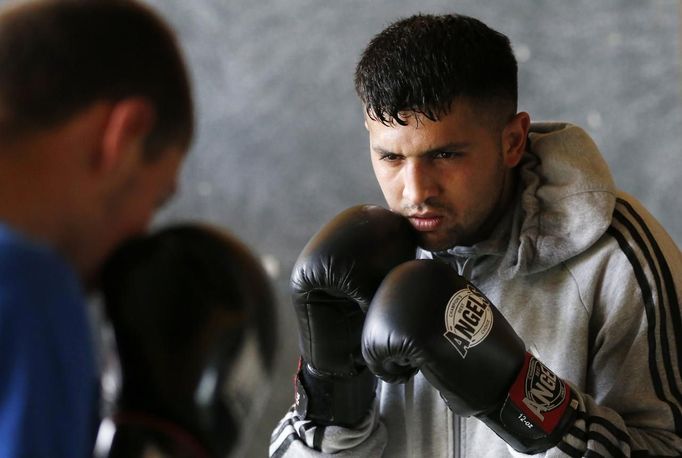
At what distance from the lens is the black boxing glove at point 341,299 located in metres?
1.30

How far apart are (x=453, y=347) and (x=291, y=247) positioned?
1408mm

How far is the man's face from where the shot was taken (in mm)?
1369

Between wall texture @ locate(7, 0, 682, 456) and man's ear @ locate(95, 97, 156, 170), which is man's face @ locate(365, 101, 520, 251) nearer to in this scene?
man's ear @ locate(95, 97, 156, 170)

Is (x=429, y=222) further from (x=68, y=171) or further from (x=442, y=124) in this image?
(x=68, y=171)

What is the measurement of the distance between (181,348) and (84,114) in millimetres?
233

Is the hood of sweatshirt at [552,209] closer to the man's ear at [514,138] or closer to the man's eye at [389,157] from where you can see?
the man's ear at [514,138]

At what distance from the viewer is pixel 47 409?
0.69 m

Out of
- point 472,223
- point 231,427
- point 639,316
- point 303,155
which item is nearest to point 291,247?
point 303,155

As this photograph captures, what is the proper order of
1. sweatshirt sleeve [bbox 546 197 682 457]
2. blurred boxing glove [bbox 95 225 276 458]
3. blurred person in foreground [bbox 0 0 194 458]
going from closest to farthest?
blurred person in foreground [bbox 0 0 194 458]
blurred boxing glove [bbox 95 225 276 458]
sweatshirt sleeve [bbox 546 197 682 457]

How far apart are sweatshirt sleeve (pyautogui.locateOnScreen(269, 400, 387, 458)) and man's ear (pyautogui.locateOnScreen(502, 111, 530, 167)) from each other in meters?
0.45

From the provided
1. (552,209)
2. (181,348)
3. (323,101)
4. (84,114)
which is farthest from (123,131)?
(323,101)

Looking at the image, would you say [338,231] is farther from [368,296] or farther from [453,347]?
[453,347]

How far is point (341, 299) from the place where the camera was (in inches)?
53.6

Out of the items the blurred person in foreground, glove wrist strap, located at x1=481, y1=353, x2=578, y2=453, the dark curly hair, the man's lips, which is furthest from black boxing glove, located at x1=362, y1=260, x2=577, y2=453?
the blurred person in foreground
